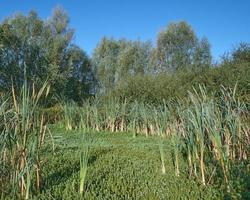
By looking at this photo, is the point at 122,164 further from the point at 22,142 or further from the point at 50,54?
the point at 50,54

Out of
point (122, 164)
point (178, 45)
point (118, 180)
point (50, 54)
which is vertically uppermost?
point (178, 45)

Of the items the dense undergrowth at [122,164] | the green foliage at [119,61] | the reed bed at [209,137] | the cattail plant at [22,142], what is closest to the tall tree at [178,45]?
the green foliage at [119,61]

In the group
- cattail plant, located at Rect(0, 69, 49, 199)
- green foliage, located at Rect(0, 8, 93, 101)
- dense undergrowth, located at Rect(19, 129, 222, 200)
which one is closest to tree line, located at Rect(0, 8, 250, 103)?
green foliage, located at Rect(0, 8, 93, 101)

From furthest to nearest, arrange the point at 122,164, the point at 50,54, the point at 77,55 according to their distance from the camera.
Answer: the point at 77,55 → the point at 50,54 → the point at 122,164

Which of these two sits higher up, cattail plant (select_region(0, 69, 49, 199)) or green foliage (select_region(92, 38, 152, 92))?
green foliage (select_region(92, 38, 152, 92))

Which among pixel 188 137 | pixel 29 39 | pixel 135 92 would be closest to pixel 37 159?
pixel 188 137

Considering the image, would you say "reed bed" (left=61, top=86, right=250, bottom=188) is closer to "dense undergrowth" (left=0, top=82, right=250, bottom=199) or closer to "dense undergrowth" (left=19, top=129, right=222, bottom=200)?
"dense undergrowth" (left=0, top=82, right=250, bottom=199)

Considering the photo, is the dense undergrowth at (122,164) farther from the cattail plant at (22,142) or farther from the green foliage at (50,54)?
the green foliage at (50,54)

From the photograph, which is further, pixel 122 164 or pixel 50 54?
pixel 50 54

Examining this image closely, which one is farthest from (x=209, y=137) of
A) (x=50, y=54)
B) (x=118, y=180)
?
(x=50, y=54)

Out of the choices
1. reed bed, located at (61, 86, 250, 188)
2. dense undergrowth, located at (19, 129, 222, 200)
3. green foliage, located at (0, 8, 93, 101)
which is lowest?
dense undergrowth, located at (19, 129, 222, 200)

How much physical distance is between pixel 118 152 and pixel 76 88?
31.8m

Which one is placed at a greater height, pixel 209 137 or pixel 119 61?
pixel 119 61

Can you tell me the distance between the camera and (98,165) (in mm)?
6410
